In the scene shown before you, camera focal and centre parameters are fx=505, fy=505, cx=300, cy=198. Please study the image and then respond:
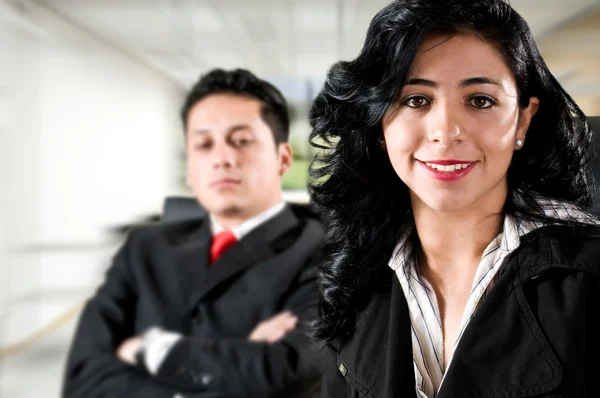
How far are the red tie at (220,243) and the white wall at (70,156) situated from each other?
116 millimetres

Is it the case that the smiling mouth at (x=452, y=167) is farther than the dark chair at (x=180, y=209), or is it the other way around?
the dark chair at (x=180, y=209)

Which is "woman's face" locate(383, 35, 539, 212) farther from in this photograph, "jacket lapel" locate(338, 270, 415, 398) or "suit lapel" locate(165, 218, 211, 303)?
"suit lapel" locate(165, 218, 211, 303)

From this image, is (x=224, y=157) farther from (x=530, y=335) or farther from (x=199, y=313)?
(x=530, y=335)

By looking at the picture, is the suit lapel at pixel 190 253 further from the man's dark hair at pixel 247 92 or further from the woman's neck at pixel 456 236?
the woman's neck at pixel 456 236

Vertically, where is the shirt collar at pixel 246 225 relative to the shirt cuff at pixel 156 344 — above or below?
above

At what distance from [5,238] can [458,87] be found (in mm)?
720

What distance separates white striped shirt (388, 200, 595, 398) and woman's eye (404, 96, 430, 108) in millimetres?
235

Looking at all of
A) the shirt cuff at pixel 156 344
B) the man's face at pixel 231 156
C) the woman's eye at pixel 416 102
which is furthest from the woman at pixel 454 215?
the shirt cuff at pixel 156 344

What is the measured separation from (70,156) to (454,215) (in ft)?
2.04

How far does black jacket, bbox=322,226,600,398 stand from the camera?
0.63 metres

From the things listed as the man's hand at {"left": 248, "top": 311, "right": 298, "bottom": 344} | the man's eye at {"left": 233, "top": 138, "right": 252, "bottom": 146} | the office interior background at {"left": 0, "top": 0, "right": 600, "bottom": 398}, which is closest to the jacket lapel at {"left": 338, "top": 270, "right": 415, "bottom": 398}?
the man's hand at {"left": 248, "top": 311, "right": 298, "bottom": 344}

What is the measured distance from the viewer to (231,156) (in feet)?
2.38

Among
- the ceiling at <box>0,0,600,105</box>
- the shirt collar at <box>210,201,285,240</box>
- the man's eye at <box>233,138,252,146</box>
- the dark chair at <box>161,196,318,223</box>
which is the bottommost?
the shirt collar at <box>210,201,285,240</box>

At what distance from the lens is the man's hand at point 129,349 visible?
2.37 ft
